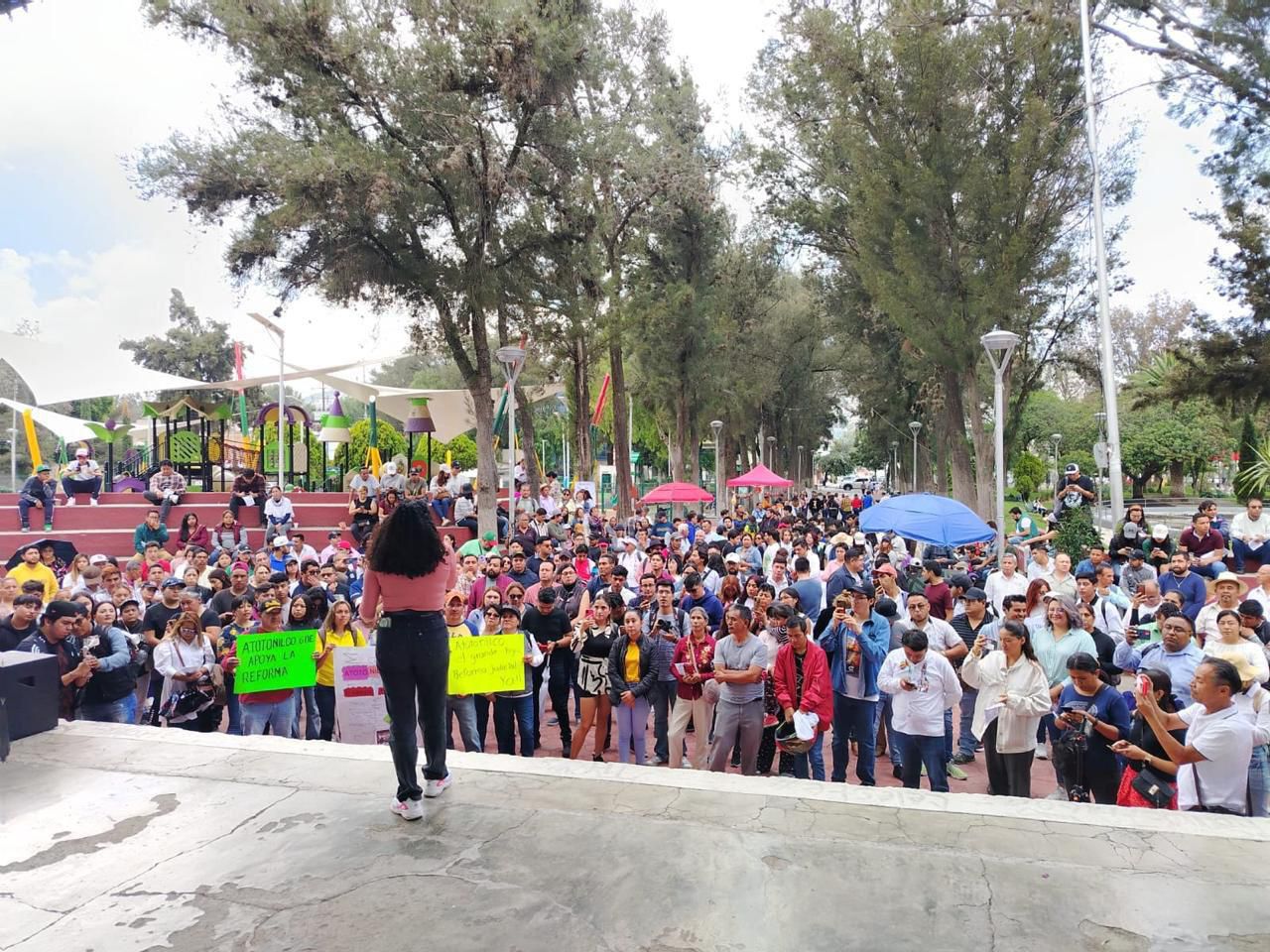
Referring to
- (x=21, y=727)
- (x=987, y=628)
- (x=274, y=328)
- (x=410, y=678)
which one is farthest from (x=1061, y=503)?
(x=274, y=328)

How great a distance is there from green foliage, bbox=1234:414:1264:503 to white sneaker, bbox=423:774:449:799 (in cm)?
2276

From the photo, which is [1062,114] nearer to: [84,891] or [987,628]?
[987,628]

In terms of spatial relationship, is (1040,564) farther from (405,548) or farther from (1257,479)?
(1257,479)

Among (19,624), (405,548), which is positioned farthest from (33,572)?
(405,548)

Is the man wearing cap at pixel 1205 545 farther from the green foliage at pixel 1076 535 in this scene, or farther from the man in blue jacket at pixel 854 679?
the man in blue jacket at pixel 854 679

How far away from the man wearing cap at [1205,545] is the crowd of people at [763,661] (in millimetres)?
96

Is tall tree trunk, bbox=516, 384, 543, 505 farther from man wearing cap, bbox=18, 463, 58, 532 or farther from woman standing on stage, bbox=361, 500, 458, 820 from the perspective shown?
woman standing on stage, bbox=361, 500, 458, 820

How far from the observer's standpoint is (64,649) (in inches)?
258

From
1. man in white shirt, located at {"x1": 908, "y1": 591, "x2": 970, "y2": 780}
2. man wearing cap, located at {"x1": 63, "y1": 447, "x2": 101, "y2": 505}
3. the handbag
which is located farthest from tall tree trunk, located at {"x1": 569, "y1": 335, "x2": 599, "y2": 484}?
the handbag

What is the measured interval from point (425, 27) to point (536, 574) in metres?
12.2

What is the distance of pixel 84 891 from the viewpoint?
3480 millimetres

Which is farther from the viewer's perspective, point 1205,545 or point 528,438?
point 528,438

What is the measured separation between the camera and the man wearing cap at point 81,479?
60.3 ft

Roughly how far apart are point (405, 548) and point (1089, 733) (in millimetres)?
4370
